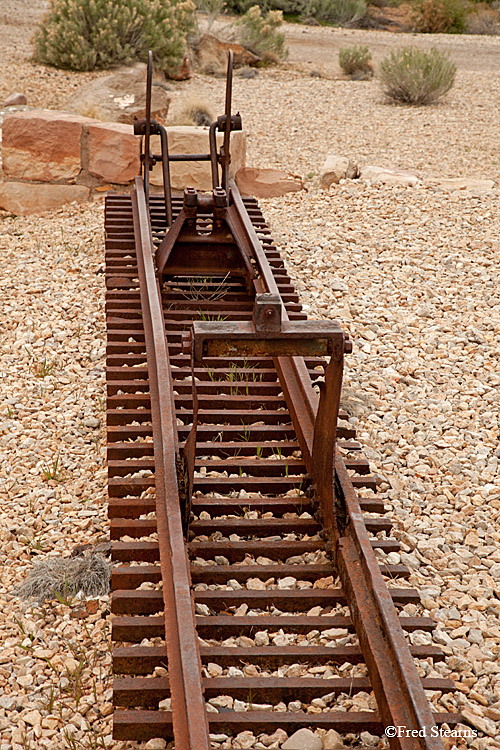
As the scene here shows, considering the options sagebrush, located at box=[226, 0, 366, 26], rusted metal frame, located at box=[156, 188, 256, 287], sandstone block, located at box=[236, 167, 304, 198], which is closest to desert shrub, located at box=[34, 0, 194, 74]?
sandstone block, located at box=[236, 167, 304, 198]

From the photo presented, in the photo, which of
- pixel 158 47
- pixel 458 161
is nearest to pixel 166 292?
pixel 458 161

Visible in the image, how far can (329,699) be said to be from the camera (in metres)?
2.98

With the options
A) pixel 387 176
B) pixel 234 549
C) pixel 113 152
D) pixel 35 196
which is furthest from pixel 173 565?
pixel 387 176

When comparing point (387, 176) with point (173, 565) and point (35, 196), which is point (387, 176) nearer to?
point (35, 196)

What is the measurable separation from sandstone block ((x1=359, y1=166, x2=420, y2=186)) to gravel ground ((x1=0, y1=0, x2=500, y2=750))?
206 mm

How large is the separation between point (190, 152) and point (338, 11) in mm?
20932

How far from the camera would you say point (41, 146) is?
28.1ft

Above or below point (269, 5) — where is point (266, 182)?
below

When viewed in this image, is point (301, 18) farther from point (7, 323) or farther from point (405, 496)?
point (405, 496)

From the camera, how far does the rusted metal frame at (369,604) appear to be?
2717mm

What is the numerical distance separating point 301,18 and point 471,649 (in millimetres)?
26652

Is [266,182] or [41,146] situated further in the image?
[266,182]

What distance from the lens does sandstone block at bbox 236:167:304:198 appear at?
9234 mm

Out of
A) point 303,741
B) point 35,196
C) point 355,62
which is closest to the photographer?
point 303,741
